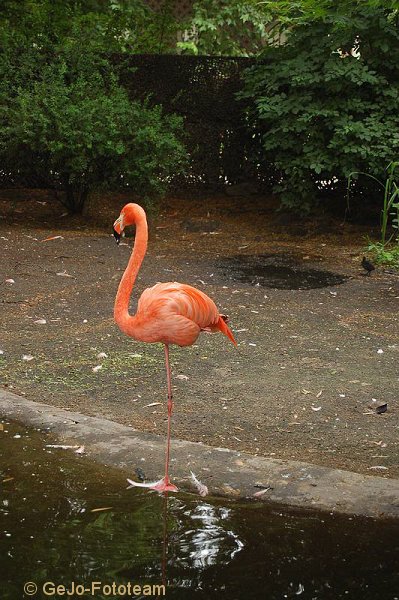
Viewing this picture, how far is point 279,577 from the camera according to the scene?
120 inches

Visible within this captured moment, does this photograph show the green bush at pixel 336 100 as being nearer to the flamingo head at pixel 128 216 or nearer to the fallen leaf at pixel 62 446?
the flamingo head at pixel 128 216

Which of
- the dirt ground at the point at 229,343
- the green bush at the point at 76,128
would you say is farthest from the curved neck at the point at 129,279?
the green bush at the point at 76,128

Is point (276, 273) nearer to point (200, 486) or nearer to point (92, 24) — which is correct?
point (200, 486)

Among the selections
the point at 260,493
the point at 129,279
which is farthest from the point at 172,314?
the point at 260,493

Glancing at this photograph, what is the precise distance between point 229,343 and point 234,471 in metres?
2.28

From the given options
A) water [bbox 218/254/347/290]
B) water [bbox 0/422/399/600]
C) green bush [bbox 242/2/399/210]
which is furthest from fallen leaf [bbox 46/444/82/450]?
green bush [bbox 242/2/399/210]

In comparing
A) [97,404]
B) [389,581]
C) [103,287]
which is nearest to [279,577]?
[389,581]

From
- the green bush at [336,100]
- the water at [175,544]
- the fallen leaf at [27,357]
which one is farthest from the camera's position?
the green bush at [336,100]

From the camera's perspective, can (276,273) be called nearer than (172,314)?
No

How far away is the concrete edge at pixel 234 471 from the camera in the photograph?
3600 mm

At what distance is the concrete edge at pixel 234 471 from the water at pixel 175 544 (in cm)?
8

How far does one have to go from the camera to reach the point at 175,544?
10.8 ft

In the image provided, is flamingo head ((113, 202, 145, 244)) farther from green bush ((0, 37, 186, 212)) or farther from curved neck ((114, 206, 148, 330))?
green bush ((0, 37, 186, 212))

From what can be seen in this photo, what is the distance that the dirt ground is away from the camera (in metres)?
4.58
